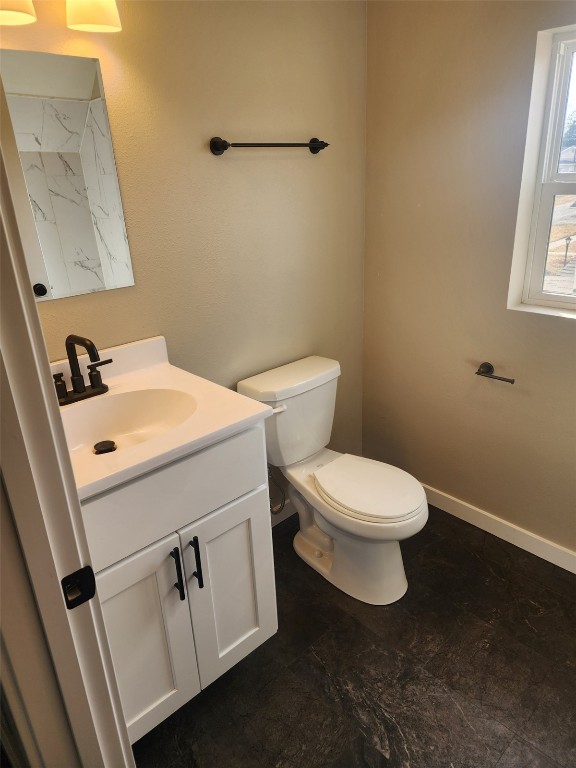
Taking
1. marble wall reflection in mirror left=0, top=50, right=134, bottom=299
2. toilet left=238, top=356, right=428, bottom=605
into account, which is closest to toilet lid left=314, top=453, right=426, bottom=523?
toilet left=238, top=356, right=428, bottom=605

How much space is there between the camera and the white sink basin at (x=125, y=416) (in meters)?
1.41

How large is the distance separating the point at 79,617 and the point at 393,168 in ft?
6.44

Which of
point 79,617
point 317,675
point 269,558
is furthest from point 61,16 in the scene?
point 317,675

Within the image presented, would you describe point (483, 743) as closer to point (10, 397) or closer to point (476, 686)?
point (476, 686)

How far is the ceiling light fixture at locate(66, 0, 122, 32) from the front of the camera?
1249 mm

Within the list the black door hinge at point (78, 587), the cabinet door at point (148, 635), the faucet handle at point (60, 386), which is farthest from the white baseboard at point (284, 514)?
the black door hinge at point (78, 587)

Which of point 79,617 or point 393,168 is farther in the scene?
point 393,168

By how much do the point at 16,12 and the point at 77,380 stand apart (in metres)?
0.90

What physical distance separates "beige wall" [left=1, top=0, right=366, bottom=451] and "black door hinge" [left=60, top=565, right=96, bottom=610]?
0.93 m

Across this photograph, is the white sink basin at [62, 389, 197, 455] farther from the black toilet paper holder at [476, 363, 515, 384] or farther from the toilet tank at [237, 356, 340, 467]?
the black toilet paper holder at [476, 363, 515, 384]

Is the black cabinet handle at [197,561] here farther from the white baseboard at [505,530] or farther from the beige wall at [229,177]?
the white baseboard at [505,530]

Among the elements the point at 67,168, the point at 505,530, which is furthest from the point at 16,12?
the point at 505,530

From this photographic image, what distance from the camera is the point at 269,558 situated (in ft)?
5.02

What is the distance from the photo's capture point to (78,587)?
70cm
